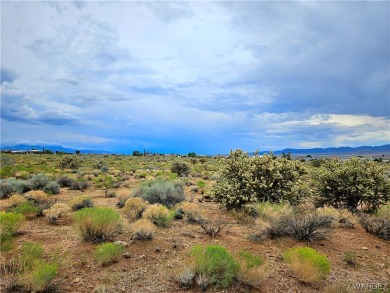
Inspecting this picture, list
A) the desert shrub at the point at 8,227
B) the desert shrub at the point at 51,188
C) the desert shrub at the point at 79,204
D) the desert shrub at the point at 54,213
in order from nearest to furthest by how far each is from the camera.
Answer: the desert shrub at the point at 8,227 < the desert shrub at the point at 54,213 < the desert shrub at the point at 79,204 < the desert shrub at the point at 51,188

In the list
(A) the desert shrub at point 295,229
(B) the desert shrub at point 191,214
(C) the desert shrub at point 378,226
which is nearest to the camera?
(A) the desert shrub at point 295,229

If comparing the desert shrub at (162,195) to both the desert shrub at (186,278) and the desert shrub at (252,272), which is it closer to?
the desert shrub at (186,278)

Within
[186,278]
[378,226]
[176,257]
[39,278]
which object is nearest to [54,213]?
[39,278]

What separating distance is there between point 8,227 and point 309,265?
8.04 metres

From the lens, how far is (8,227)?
28.8ft

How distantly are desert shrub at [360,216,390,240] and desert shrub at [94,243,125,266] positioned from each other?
780 cm

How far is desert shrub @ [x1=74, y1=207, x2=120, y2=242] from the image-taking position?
8484mm

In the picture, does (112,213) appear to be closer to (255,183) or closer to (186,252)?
(186,252)

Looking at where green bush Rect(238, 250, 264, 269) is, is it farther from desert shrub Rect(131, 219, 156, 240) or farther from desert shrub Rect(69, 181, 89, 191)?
desert shrub Rect(69, 181, 89, 191)

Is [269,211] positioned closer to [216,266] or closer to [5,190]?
[216,266]

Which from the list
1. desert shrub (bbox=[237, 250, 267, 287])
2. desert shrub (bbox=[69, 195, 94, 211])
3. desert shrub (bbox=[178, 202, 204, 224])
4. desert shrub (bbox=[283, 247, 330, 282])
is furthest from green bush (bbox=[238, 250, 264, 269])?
desert shrub (bbox=[69, 195, 94, 211])

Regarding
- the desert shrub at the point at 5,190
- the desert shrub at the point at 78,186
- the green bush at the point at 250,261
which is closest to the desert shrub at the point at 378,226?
the green bush at the point at 250,261

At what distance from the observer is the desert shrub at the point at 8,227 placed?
8103mm

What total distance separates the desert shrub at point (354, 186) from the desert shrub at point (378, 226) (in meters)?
2.23
